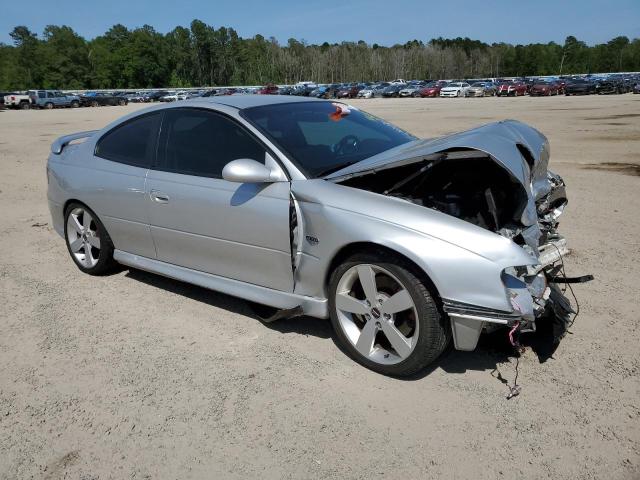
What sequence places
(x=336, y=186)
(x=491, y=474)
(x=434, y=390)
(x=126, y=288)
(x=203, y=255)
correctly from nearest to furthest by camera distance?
(x=491, y=474), (x=434, y=390), (x=336, y=186), (x=203, y=255), (x=126, y=288)

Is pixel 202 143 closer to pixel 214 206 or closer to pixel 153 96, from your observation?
pixel 214 206

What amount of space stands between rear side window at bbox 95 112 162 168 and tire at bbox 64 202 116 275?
568mm

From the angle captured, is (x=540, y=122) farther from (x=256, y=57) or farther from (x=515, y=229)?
(x=256, y=57)

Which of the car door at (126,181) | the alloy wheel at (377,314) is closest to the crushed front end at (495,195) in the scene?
the alloy wheel at (377,314)

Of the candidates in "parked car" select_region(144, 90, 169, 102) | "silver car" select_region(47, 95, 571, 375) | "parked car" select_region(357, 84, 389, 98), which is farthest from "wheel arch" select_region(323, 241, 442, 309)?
"parked car" select_region(144, 90, 169, 102)

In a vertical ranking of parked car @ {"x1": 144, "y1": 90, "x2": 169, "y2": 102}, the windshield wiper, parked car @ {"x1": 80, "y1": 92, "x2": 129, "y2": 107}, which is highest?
the windshield wiper

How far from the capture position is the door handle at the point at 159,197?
3.91 m

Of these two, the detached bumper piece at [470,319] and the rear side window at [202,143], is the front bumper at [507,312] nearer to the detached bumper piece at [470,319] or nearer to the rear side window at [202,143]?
the detached bumper piece at [470,319]

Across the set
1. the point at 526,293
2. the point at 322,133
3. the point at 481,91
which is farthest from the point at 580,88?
the point at 526,293

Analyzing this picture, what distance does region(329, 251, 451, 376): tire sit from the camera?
2.87 metres

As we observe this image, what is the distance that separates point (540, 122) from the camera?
21.6m

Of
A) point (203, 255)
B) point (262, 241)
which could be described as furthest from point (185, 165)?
point (262, 241)

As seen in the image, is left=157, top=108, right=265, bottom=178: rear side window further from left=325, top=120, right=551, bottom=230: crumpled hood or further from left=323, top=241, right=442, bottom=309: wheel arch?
left=323, top=241, right=442, bottom=309: wheel arch

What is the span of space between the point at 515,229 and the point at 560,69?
162594mm
